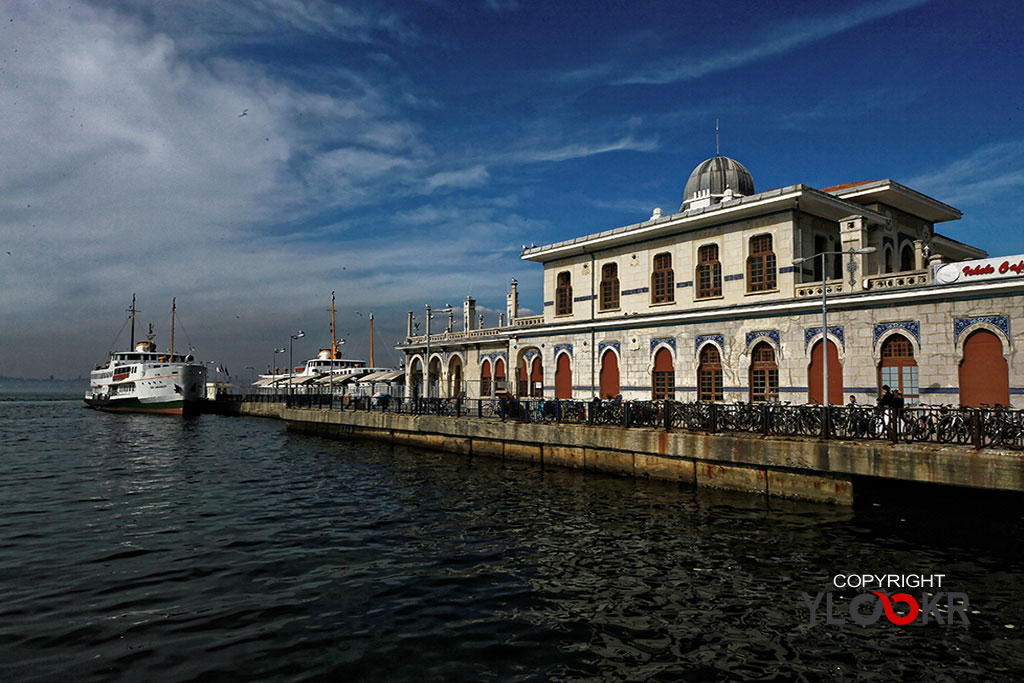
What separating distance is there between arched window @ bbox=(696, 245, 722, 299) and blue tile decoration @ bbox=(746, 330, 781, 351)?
270cm

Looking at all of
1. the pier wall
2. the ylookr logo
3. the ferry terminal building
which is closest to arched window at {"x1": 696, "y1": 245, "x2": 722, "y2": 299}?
the ferry terminal building

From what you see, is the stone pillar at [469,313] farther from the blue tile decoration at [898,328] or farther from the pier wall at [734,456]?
the blue tile decoration at [898,328]

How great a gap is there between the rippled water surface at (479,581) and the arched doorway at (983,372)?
4061 millimetres

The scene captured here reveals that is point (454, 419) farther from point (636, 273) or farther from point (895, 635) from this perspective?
point (895, 635)

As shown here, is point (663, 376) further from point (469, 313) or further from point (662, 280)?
point (469, 313)

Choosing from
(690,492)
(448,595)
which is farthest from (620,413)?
(448,595)

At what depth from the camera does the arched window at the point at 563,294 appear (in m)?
34.1

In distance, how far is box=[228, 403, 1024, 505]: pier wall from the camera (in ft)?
44.8

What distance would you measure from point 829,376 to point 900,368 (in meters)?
2.35

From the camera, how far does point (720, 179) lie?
32406mm

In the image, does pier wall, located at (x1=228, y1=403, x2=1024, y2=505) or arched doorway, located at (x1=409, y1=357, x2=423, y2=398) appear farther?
arched doorway, located at (x1=409, y1=357, x2=423, y2=398)

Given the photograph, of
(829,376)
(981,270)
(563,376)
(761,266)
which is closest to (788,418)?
(829,376)

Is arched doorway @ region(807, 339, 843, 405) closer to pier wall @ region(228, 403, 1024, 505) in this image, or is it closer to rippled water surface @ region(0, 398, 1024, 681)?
rippled water surface @ region(0, 398, 1024, 681)

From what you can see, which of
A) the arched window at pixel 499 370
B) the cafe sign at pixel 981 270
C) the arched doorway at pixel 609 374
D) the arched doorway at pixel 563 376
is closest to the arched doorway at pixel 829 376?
the cafe sign at pixel 981 270
